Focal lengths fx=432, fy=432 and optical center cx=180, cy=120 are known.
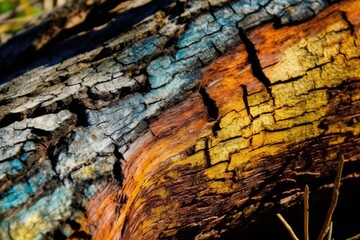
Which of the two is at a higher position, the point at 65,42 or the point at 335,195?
the point at 65,42

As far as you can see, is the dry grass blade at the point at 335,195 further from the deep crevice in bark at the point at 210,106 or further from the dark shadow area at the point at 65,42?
the dark shadow area at the point at 65,42

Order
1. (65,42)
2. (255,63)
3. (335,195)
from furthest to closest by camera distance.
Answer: (65,42)
(255,63)
(335,195)

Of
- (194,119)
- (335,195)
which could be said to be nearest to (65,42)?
(194,119)

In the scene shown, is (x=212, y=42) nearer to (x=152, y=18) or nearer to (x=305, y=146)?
(x=152, y=18)

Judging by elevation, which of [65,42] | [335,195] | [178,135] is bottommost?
[335,195]

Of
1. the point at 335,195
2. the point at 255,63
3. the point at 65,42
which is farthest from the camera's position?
the point at 65,42

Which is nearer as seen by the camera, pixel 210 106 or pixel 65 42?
pixel 210 106

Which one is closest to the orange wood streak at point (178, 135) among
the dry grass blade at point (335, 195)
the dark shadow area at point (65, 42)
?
the dry grass blade at point (335, 195)

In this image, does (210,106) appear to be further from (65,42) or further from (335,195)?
(65,42)

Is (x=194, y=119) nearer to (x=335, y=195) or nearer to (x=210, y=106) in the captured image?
(x=210, y=106)
